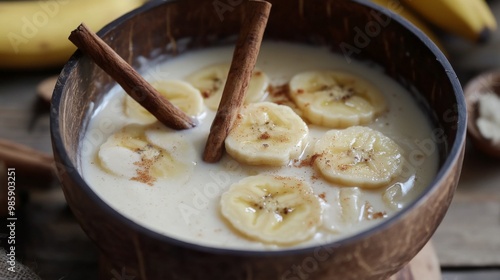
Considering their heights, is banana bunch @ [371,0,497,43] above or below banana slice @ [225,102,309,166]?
below

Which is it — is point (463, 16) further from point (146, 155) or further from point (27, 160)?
point (27, 160)

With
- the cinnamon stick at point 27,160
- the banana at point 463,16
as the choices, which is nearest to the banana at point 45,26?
the cinnamon stick at point 27,160

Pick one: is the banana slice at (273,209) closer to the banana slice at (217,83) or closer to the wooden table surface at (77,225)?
the banana slice at (217,83)

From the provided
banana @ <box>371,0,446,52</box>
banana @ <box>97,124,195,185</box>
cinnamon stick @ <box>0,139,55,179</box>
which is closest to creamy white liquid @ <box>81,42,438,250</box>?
banana @ <box>97,124,195,185</box>

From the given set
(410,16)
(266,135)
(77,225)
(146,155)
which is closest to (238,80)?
(266,135)

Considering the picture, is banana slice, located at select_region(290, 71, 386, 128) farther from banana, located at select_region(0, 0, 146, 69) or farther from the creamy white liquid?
banana, located at select_region(0, 0, 146, 69)

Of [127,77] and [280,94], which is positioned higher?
[127,77]
